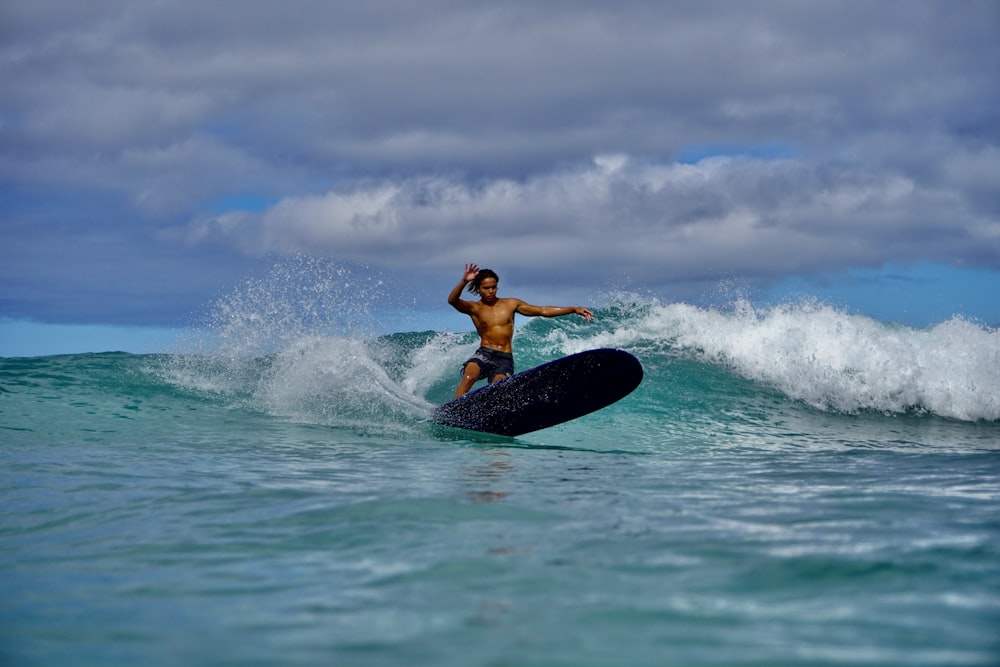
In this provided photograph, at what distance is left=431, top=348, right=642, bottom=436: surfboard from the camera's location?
948 centimetres

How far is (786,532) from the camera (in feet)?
13.5

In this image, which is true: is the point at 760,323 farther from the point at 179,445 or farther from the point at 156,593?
the point at 156,593

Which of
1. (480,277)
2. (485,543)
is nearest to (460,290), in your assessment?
(480,277)

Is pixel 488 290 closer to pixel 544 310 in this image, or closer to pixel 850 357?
pixel 544 310

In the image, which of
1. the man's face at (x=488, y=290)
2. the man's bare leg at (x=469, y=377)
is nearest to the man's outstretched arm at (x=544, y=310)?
the man's face at (x=488, y=290)

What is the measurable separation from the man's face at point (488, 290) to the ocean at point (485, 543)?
1744 millimetres

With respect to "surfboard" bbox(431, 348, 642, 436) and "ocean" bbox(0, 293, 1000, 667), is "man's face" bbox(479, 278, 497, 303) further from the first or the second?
"ocean" bbox(0, 293, 1000, 667)

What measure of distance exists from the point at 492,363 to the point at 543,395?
3.69ft

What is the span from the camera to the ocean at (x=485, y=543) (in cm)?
277

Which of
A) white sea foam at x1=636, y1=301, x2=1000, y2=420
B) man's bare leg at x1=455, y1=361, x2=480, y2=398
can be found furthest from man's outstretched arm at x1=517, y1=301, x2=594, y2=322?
white sea foam at x1=636, y1=301, x2=1000, y2=420

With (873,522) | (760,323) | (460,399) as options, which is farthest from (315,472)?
(760,323)

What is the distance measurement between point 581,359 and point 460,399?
1454mm

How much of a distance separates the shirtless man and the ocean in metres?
1.06

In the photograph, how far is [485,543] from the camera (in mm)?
4004
